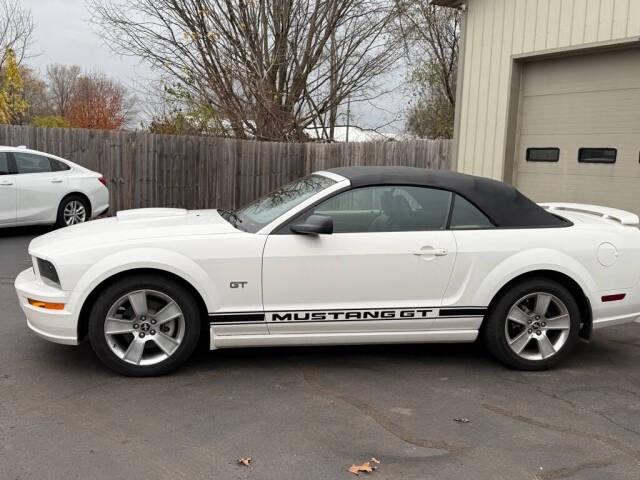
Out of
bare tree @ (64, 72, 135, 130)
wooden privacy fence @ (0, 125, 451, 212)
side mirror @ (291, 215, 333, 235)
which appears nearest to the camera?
side mirror @ (291, 215, 333, 235)

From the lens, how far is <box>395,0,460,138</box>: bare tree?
18.1m

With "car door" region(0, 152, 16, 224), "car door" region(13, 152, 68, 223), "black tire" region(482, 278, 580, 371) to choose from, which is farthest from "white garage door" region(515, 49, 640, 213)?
"car door" region(0, 152, 16, 224)

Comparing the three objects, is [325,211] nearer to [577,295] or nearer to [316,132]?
[577,295]

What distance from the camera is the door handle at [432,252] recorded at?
4.60 meters

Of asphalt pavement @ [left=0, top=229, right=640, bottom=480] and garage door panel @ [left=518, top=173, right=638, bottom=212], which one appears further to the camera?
garage door panel @ [left=518, top=173, right=638, bottom=212]

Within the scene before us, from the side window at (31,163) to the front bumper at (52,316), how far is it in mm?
6722

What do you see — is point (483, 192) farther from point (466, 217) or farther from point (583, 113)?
point (583, 113)

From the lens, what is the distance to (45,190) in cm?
1063

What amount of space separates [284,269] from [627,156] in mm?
5464

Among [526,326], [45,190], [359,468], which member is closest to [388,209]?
[526,326]

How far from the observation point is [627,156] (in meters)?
7.93

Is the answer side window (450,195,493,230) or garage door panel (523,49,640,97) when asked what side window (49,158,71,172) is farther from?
side window (450,195,493,230)

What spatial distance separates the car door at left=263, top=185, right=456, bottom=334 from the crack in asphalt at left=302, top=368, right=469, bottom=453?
1.19 ft

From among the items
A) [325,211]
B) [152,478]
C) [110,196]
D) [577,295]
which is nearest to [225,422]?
[152,478]
